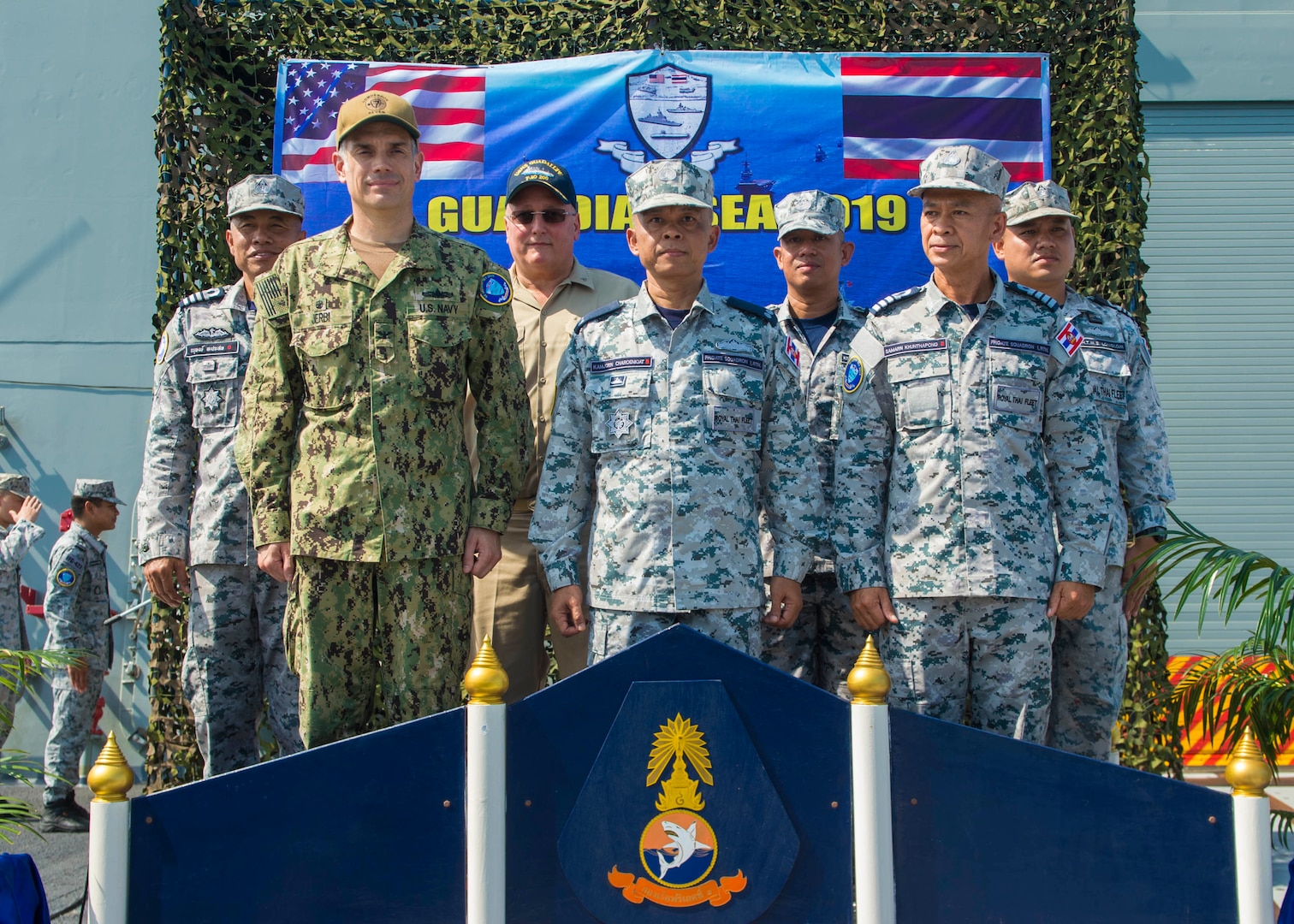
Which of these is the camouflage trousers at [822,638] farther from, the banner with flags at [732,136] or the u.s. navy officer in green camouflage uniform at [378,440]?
the banner with flags at [732,136]

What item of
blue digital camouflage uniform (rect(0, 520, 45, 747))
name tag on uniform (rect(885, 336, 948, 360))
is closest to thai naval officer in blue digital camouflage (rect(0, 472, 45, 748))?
blue digital camouflage uniform (rect(0, 520, 45, 747))

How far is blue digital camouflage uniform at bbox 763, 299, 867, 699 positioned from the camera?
10.2 ft

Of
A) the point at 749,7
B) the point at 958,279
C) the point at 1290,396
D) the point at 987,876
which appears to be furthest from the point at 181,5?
the point at 1290,396

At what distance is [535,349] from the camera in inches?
128

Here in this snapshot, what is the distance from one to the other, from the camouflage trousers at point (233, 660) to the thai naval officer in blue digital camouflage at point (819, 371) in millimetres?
1377

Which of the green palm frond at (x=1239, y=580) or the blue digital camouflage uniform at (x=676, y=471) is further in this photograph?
the blue digital camouflage uniform at (x=676, y=471)

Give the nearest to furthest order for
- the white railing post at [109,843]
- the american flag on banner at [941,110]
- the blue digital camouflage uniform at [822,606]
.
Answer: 1. the white railing post at [109,843]
2. the blue digital camouflage uniform at [822,606]
3. the american flag on banner at [941,110]

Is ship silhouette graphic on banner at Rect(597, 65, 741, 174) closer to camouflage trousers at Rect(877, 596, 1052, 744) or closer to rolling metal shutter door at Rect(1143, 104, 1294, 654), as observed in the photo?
camouflage trousers at Rect(877, 596, 1052, 744)

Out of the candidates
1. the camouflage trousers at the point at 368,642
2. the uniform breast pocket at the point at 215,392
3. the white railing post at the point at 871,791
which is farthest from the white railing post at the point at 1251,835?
the uniform breast pocket at the point at 215,392

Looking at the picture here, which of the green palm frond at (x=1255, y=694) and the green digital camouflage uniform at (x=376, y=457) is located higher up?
the green digital camouflage uniform at (x=376, y=457)

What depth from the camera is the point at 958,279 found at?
9.05 ft

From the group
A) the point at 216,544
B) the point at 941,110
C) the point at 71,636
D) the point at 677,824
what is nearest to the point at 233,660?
the point at 216,544

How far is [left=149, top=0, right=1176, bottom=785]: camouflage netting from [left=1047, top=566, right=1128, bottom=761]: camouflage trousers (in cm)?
95

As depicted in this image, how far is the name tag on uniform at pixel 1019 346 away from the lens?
2699 millimetres
